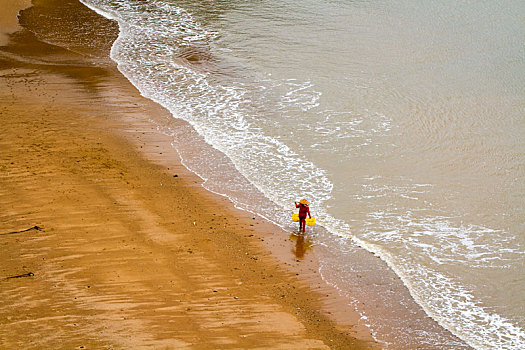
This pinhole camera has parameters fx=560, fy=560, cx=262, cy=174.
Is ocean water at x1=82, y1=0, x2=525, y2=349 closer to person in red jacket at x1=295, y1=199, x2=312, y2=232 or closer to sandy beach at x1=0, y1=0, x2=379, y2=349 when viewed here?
person in red jacket at x1=295, y1=199, x2=312, y2=232

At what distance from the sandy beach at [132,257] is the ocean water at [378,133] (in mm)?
700

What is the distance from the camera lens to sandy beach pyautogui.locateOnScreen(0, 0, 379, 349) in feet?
24.7

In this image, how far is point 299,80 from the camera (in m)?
18.5

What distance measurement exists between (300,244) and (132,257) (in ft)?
9.73

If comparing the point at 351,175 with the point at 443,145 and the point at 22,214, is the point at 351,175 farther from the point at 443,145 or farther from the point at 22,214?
the point at 22,214

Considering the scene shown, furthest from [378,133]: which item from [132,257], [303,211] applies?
[132,257]

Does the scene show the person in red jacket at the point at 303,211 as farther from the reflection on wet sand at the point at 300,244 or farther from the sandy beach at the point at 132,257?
the sandy beach at the point at 132,257

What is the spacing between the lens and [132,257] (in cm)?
897

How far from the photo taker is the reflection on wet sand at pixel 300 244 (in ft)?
32.1

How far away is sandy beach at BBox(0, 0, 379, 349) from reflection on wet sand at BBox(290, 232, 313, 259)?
3cm

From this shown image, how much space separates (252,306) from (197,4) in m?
23.7

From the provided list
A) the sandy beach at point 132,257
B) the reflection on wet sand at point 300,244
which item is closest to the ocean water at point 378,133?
the reflection on wet sand at point 300,244

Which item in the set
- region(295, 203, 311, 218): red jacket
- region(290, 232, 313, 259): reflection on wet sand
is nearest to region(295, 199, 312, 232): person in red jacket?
region(295, 203, 311, 218): red jacket

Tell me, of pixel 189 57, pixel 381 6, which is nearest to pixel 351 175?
pixel 189 57
